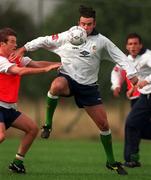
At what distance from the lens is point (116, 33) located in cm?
2356

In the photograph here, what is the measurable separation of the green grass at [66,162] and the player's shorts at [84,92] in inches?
39.7

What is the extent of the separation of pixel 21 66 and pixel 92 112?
3.83 feet

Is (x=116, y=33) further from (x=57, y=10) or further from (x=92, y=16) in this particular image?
(x=92, y=16)

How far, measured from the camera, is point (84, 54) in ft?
39.9

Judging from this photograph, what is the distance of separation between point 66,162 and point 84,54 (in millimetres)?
3200

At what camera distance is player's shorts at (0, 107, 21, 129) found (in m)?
11.9

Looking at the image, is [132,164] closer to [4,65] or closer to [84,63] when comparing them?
[84,63]

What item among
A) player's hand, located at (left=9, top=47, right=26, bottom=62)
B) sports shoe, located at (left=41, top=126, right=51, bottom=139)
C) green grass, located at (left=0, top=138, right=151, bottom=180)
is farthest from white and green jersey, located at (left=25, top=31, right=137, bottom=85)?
green grass, located at (left=0, top=138, right=151, bottom=180)

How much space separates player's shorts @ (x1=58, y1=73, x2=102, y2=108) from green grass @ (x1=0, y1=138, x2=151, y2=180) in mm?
1007

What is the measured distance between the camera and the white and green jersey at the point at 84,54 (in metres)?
12.1

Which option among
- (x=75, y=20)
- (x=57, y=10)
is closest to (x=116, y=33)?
(x=75, y=20)

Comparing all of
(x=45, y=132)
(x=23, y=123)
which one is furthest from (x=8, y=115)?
(x=45, y=132)

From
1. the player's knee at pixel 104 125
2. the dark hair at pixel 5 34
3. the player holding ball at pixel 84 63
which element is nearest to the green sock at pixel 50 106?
the player holding ball at pixel 84 63

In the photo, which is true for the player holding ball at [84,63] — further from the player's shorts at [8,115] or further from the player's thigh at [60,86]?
the player's shorts at [8,115]
